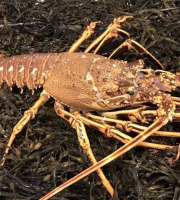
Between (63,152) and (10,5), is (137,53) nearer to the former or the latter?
(63,152)

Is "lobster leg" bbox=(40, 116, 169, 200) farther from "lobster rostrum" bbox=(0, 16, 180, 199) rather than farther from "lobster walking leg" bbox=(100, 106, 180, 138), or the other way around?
"lobster walking leg" bbox=(100, 106, 180, 138)

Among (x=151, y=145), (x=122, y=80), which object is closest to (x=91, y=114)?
(x=122, y=80)

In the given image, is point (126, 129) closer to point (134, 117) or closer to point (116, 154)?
point (134, 117)

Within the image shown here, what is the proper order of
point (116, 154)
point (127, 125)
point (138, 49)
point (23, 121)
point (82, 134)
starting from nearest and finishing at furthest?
point (116, 154)
point (127, 125)
point (82, 134)
point (23, 121)
point (138, 49)

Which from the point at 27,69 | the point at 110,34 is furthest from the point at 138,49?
the point at 27,69

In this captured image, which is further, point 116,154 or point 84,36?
point 84,36

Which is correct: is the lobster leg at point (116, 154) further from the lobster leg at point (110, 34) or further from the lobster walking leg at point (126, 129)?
the lobster leg at point (110, 34)

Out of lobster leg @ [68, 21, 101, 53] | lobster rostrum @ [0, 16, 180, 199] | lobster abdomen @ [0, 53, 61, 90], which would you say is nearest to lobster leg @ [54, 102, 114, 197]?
lobster rostrum @ [0, 16, 180, 199]
